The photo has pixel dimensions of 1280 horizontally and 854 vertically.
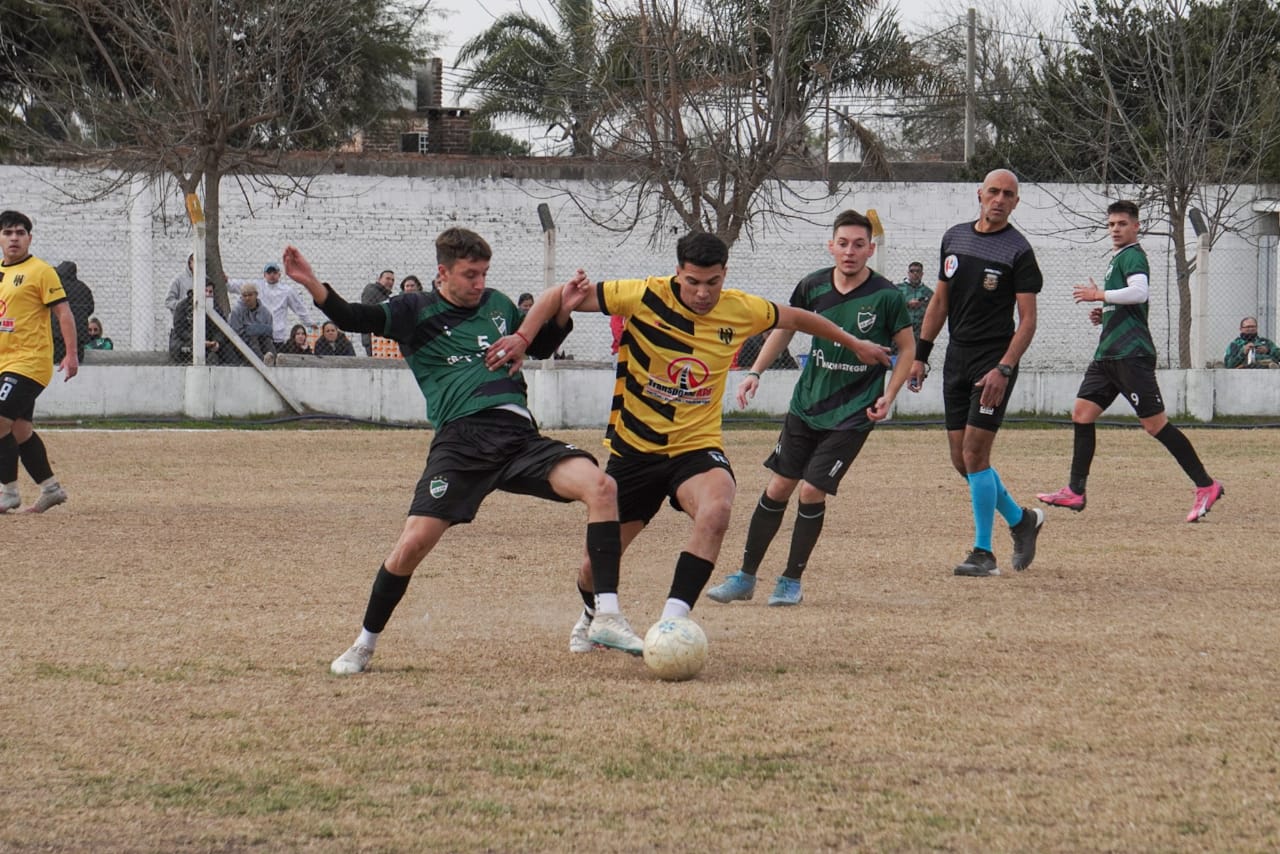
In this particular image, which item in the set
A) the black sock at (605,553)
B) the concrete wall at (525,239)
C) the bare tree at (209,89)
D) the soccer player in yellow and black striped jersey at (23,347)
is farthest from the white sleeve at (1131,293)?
the concrete wall at (525,239)

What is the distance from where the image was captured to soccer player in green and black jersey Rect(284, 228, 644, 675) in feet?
19.5

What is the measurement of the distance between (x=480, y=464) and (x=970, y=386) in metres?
3.57

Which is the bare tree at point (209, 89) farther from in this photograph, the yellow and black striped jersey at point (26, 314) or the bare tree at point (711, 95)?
the yellow and black striped jersey at point (26, 314)

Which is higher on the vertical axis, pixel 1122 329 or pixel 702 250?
pixel 702 250

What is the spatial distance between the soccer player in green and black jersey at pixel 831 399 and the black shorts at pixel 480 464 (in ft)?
6.12

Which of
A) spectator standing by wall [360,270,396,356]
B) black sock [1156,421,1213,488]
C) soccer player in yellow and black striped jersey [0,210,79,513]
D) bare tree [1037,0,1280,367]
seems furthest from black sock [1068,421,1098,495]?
bare tree [1037,0,1280,367]

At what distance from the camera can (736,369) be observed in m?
21.3

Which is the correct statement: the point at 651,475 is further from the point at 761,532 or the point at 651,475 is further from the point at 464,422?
the point at 761,532

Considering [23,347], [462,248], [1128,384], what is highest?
[462,248]

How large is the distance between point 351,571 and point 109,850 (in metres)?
4.78

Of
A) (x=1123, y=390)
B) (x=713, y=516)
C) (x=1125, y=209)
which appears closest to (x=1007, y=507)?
(x=1123, y=390)

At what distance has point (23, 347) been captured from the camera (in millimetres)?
10938

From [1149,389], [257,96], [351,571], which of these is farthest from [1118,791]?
[257,96]

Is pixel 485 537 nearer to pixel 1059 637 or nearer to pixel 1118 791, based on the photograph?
pixel 1059 637
